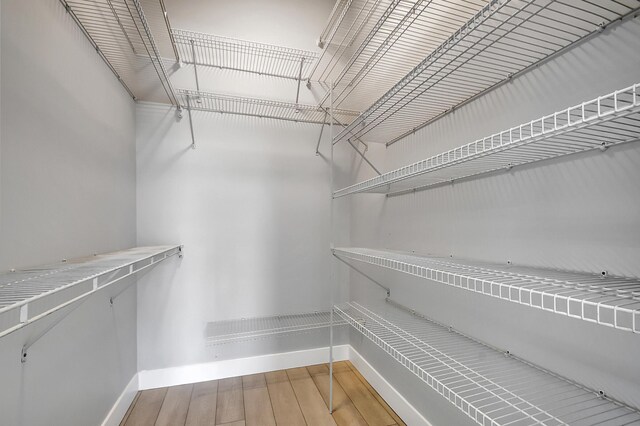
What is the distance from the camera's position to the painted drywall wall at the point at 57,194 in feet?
2.57

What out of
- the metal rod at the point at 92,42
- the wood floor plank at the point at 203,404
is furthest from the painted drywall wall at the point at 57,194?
the wood floor plank at the point at 203,404

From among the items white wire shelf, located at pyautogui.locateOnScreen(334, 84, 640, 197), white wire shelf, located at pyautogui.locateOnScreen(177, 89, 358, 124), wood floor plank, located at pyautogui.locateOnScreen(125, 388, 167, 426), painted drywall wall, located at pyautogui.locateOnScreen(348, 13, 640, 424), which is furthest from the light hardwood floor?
white wire shelf, located at pyautogui.locateOnScreen(177, 89, 358, 124)

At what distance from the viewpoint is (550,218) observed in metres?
0.85

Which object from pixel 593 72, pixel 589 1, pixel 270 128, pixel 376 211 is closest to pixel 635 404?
pixel 593 72

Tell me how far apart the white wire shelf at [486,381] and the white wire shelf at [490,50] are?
36.6 inches

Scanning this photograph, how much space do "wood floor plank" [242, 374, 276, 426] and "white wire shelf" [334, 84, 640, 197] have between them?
134 cm

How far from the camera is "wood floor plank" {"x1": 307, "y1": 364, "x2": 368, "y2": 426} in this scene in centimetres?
149

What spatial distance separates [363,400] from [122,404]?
4.19 feet

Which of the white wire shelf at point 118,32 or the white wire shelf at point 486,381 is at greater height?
the white wire shelf at point 118,32

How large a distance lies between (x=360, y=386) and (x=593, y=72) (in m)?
1.84

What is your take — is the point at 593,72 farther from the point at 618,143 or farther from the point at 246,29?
the point at 246,29

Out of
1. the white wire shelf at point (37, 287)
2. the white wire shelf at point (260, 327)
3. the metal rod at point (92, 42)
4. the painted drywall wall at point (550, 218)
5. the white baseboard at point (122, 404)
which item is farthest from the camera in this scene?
the white wire shelf at point (260, 327)

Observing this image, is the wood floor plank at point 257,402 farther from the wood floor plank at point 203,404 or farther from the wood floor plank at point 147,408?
the wood floor plank at point 147,408

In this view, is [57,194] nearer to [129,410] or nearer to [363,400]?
[129,410]
